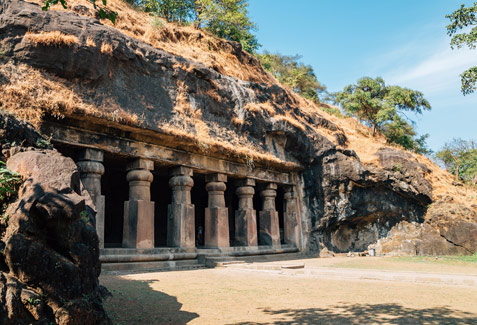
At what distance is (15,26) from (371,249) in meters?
15.0

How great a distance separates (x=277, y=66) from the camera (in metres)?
33.1

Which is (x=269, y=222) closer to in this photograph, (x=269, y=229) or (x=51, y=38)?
(x=269, y=229)

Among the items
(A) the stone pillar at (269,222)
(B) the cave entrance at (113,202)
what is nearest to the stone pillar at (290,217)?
(A) the stone pillar at (269,222)

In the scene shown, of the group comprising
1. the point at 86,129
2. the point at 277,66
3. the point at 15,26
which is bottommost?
the point at 86,129

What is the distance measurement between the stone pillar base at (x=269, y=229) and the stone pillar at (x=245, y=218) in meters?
1.03

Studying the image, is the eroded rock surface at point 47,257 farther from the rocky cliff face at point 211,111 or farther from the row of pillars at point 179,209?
the row of pillars at point 179,209

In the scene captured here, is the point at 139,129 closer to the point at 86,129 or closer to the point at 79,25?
the point at 86,129

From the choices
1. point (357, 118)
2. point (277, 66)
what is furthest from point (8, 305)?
point (277, 66)

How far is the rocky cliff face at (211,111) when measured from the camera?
30.6 feet

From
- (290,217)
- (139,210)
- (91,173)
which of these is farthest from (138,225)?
(290,217)

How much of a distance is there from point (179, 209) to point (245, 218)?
3.29 m

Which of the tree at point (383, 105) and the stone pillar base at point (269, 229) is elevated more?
the tree at point (383, 105)

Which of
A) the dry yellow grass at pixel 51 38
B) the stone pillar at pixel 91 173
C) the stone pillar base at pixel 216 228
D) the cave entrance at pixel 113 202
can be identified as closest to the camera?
the dry yellow grass at pixel 51 38

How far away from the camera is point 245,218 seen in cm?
1448
